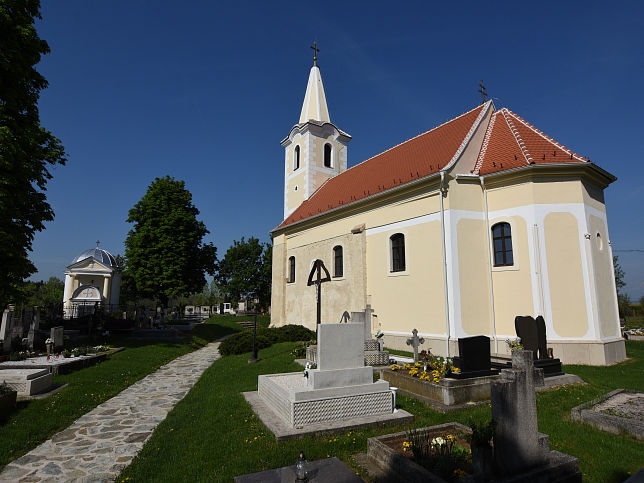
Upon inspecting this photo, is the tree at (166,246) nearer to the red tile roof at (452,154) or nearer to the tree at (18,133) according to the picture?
the red tile roof at (452,154)

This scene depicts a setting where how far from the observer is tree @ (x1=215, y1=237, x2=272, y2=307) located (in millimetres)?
51125

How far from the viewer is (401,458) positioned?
446 centimetres

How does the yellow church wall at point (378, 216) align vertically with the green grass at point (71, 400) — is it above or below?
above

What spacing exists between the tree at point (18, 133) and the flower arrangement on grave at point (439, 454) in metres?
12.8

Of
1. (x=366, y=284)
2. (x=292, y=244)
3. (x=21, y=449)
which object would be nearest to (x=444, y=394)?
(x=21, y=449)

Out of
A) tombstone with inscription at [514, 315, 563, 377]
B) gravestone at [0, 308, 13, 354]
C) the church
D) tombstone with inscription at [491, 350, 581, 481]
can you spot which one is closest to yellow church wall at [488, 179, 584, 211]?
the church

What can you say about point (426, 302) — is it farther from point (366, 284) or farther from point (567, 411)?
point (567, 411)

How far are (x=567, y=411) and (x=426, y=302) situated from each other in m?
7.79

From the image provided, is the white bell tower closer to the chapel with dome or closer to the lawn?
the chapel with dome

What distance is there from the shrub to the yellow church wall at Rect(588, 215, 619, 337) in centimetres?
1232

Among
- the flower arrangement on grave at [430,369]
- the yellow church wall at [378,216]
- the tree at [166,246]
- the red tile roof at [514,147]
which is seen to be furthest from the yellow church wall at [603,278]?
the tree at [166,246]

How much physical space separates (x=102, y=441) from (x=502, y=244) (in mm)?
14090

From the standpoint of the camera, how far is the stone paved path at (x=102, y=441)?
16.6ft

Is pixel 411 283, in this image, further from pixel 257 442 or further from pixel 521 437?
pixel 521 437
